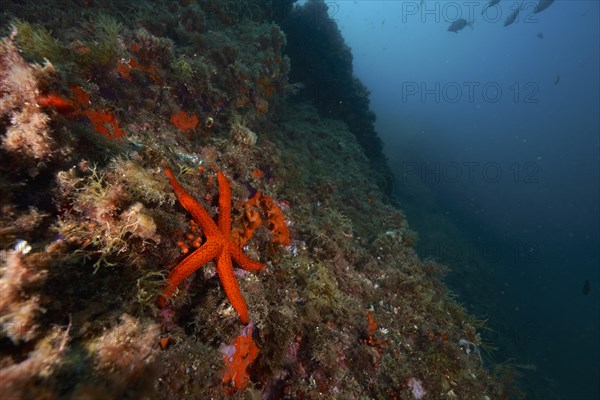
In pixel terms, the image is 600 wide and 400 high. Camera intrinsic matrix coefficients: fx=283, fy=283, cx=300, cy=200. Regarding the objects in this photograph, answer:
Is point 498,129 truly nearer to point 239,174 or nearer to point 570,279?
point 570,279

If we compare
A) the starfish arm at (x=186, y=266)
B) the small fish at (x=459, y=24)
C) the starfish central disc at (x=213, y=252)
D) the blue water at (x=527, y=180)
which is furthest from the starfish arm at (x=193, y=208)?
the small fish at (x=459, y=24)

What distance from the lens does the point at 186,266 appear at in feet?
8.77

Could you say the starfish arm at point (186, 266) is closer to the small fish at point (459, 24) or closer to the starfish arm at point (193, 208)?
the starfish arm at point (193, 208)

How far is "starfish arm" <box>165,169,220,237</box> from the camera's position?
2770mm

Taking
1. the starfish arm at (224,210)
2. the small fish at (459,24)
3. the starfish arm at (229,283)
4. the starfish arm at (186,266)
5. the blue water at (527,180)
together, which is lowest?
the blue water at (527,180)

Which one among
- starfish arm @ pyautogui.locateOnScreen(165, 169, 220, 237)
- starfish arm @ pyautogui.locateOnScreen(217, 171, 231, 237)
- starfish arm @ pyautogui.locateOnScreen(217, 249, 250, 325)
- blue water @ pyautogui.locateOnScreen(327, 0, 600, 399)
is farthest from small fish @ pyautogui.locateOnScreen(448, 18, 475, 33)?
starfish arm @ pyautogui.locateOnScreen(217, 249, 250, 325)

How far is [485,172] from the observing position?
52500 millimetres

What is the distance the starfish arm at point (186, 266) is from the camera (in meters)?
2.59

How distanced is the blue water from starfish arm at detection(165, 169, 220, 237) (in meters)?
14.6

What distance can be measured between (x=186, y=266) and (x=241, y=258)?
66cm

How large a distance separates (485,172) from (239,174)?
5954 cm

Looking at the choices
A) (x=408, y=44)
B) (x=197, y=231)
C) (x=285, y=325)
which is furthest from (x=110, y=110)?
(x=408, y=44)

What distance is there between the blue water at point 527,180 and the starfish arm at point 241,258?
14285mm

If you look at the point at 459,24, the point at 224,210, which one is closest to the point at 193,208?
the point at 224,210
